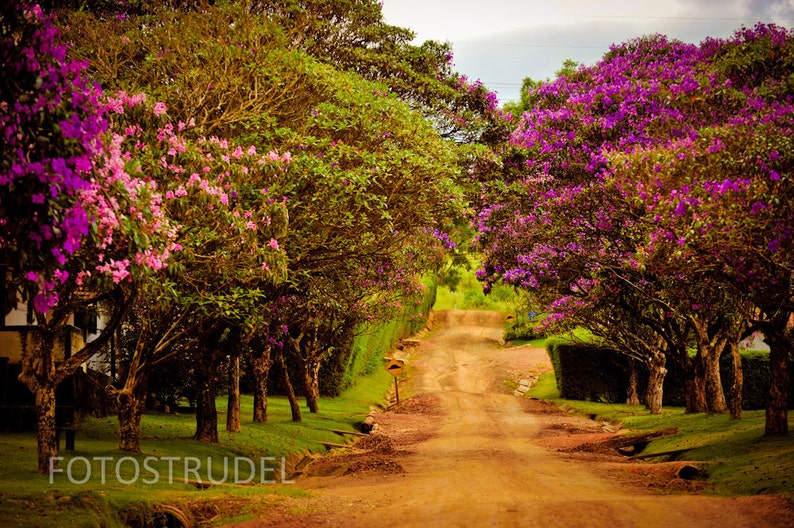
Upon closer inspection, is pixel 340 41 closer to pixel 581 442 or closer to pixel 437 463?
pixel 437 463

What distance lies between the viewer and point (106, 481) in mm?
16328

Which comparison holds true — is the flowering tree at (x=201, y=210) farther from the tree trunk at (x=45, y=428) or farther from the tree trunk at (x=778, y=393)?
the tree trunk at (x=778, y=393)

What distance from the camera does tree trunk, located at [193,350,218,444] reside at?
23562 millimetres

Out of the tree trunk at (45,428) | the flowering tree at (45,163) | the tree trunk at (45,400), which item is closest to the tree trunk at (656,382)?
the tree trunk at (45,400)

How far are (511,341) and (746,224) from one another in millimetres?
56436

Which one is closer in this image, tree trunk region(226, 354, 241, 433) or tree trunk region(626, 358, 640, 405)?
tree trunk region(226, 354, 241, 433)

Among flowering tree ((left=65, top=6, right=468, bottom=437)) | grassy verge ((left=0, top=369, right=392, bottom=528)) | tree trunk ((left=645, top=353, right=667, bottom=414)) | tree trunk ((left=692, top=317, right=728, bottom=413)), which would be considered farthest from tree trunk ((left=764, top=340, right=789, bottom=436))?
tree trunk ((left=645, top=353, right=667, bottom=414))

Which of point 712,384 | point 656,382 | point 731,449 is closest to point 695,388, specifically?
point 712,384

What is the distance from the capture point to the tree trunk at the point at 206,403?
77.3 feet

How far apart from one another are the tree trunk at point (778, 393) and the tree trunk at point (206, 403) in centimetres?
1507

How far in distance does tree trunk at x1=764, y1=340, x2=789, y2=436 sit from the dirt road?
12.6ft

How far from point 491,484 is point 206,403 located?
921 cm

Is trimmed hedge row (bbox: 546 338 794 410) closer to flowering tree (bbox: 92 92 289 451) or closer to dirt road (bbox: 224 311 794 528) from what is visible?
dirt road (bbox: 224 311 794 528)

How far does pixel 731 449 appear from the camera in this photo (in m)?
21.9
